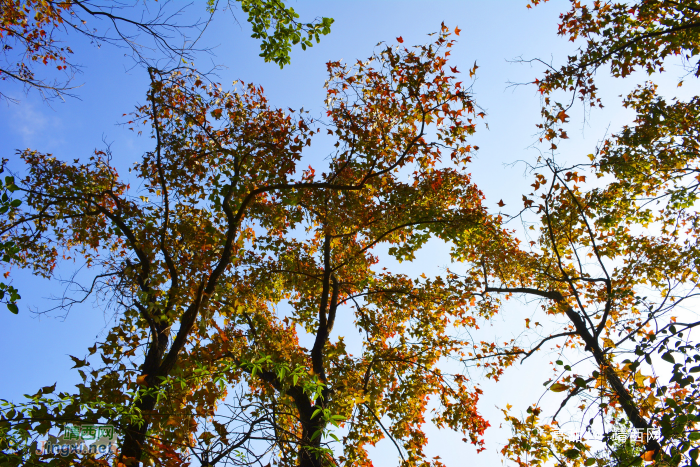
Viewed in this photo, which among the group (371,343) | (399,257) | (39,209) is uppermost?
(39,209)

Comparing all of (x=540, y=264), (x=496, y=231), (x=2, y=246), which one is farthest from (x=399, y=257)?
(x=2, y=246)

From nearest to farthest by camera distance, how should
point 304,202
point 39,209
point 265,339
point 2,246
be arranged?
1. point 2,246
2. point 39,209
3. point 304,202
4. point 265,339

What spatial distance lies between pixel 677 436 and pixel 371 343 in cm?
854

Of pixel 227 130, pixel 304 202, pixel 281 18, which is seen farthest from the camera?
pixel 304 202

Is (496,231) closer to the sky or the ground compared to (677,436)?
closer to the sky

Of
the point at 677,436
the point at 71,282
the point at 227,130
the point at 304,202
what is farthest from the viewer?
the point at 304,202

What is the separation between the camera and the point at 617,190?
10.6 meters

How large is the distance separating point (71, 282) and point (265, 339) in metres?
4.70

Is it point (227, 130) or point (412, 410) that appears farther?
point (412, 410)

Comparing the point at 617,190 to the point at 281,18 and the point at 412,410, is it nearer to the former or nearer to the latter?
the point at 412,410

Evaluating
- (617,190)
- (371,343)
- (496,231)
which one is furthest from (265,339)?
(617,190)

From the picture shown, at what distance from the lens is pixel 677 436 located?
2930mm

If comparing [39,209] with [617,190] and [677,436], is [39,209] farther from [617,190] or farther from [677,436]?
[617,190]

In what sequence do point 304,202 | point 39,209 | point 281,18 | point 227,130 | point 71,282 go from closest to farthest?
1. point 281,18
2. point 71,282
3. point 39,209
4. point 227,130
5. point 304,202
